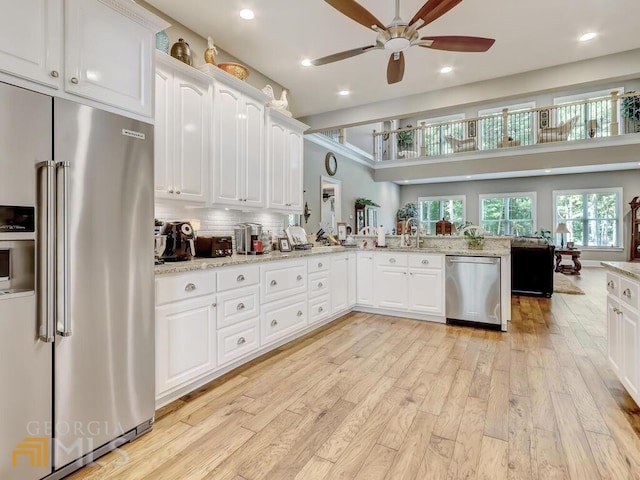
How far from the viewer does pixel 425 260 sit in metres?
4.18

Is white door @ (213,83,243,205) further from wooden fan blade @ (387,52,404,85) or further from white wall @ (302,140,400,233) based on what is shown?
white wall @ (302,140,400,233)

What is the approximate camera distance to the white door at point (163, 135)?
256 cm

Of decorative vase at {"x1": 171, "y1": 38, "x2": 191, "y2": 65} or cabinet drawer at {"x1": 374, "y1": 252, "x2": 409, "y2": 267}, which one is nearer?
decorative vase at {"x1": 171, "y1": 38, "x2": 191, "y2": 65}

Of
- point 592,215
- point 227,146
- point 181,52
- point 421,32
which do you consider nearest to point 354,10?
point 421,32

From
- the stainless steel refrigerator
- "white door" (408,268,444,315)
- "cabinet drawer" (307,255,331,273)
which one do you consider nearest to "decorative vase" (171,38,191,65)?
the stainless steel refrigerator

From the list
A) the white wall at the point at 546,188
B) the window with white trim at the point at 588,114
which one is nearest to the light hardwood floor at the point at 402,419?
the window with white trim at the point at 588,114

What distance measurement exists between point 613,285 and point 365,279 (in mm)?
2681

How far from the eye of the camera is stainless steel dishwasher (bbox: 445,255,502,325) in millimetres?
3846

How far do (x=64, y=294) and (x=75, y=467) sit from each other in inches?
33.4

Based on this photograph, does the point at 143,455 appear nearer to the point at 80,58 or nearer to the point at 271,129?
the point at 80,58

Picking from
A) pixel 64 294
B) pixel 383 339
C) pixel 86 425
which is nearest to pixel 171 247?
pixel 64 294

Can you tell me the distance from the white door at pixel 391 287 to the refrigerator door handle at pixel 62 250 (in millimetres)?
3559

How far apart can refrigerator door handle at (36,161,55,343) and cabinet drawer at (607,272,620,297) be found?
3284mm

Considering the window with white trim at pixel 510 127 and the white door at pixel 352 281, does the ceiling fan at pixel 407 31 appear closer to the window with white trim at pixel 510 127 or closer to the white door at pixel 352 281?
the white door at pixel 352 281
